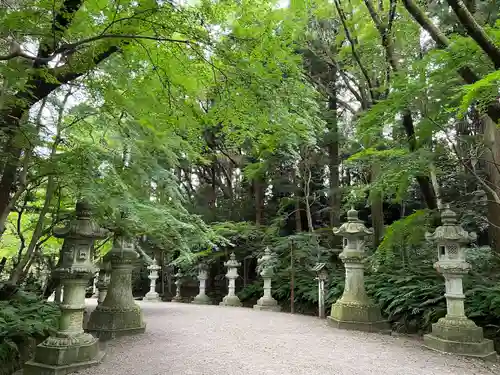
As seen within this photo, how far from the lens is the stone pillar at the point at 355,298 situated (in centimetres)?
638

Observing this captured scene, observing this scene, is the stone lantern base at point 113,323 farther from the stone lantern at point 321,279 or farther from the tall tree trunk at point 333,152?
the tall tree trunk at point 333,152

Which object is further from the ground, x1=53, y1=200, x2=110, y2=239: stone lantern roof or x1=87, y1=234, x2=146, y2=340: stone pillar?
x1=53, y1=200, x2=110, y2=239: stone lantern roof

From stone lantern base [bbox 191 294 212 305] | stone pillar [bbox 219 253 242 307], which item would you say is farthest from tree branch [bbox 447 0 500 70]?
stone lantern base [bbox 191 294 212 305]

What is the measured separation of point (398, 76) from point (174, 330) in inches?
234

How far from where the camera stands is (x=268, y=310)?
9.84 meters

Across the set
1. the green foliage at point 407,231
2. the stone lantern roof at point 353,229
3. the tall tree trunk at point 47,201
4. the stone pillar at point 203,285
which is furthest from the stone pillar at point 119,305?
the stone pillar at point 203,285

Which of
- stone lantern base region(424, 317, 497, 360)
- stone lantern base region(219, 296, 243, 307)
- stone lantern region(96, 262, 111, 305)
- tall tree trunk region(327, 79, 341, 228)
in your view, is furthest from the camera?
tall tree trunk region(327, 79, 341, 228)

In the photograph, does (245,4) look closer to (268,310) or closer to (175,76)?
(175,76)

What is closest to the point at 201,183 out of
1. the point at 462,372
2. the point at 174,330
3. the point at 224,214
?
the point at 224,214

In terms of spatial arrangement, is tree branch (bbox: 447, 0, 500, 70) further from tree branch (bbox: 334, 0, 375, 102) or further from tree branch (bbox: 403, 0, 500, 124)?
tree branch (bbox: 334, 0, 375, 102)

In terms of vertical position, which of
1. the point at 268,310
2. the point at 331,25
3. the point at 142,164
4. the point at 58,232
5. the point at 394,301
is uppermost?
the point at 331,25

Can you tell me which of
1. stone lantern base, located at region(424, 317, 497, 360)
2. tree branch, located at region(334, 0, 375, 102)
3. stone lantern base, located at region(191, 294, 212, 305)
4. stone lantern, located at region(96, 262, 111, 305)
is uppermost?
tree branch, located at region(334, 0, 375, 102)

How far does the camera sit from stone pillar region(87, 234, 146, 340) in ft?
19.0

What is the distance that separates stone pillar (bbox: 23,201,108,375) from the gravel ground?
0.25 meters
